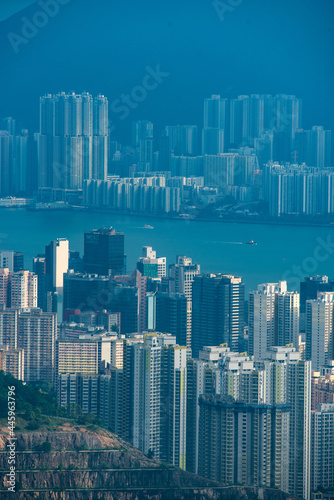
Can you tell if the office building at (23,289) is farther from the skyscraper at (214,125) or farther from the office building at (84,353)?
the skyscraper at (214,125)

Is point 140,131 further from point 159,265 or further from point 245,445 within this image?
point 245,445

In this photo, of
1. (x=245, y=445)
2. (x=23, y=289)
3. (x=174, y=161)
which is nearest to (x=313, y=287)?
(x=23, y=289)

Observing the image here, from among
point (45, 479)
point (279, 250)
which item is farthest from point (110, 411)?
point (279, 250)

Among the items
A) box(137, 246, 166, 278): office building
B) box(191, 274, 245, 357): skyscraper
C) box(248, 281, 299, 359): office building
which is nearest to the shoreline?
box(137, 246, 166, 278): office building

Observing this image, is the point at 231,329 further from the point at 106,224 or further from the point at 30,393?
the point at 106,224

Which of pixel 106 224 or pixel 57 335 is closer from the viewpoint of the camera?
pixel 57 335

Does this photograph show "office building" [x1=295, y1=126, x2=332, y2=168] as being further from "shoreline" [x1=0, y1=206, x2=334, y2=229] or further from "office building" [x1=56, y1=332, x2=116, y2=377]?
"office building" [x1=56, y1=332, x2=116, y2=377]
